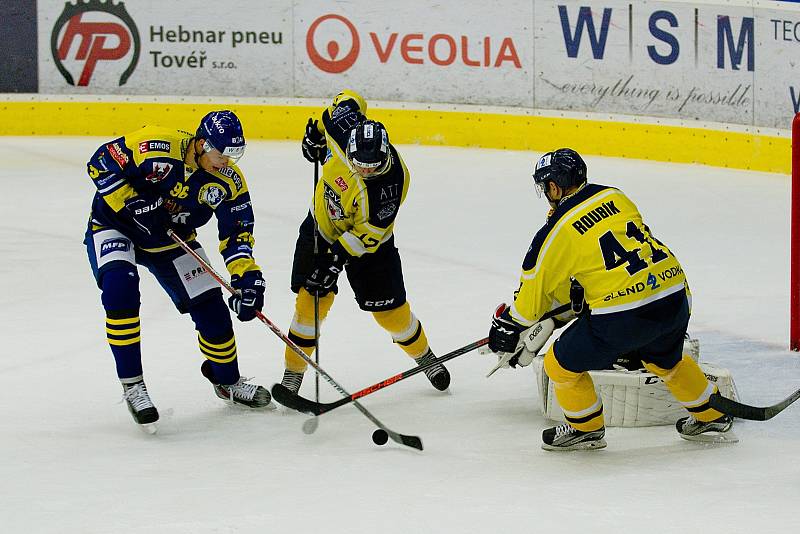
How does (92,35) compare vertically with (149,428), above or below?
above

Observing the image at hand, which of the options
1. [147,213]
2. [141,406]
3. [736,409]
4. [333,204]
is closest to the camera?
[736,409]

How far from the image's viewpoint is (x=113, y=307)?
12.8 feet

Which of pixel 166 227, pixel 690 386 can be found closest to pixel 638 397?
pixel 690 386

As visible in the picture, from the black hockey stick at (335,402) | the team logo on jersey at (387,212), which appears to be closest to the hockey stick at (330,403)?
the black hockey stick at (335,402)

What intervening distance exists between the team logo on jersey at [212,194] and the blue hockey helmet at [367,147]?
435mm

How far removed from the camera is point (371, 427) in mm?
4086

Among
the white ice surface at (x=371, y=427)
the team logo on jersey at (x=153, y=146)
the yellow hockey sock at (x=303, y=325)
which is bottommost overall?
the white ice surface at (x=371, y=427)

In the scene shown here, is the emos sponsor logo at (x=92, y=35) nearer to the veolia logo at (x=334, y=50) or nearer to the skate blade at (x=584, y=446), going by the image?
the veolia logo at (x=334, y=50)

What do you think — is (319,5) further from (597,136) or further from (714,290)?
(714,290)

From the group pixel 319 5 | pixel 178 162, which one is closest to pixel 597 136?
pixel 319 5

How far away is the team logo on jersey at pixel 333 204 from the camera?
4.25 meters

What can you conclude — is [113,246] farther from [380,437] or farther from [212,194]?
[380,437]

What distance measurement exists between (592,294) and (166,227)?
1449mm

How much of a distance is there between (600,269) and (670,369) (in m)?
0.45
